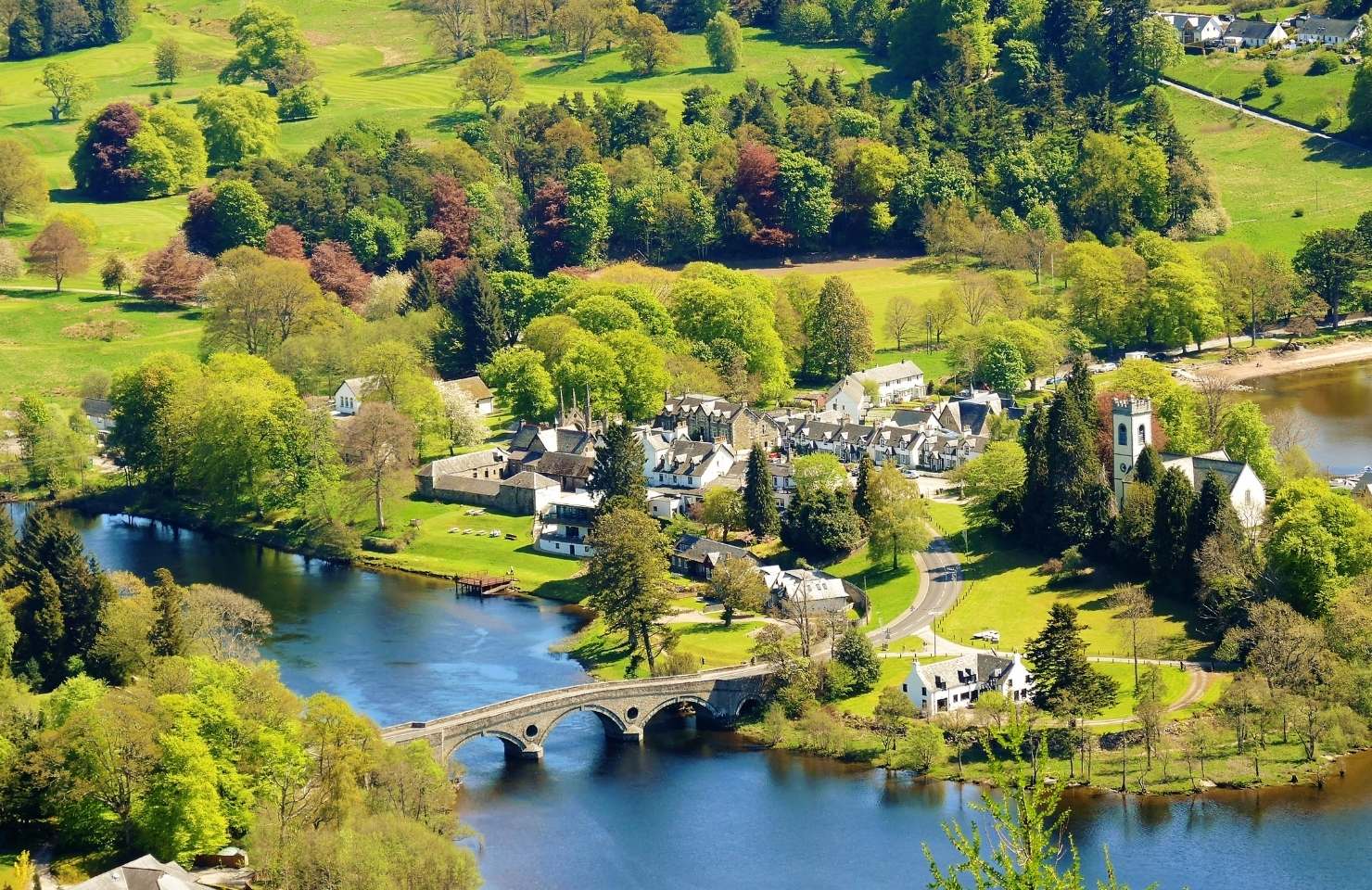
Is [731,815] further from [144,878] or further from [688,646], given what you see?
[144,878]

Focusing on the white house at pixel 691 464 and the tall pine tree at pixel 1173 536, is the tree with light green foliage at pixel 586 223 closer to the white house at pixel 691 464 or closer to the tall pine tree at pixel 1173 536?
the white house at pixel 691 464

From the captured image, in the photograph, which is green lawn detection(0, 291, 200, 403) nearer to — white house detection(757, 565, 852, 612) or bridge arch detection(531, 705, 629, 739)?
white house detection(757, 565, 852, 612)

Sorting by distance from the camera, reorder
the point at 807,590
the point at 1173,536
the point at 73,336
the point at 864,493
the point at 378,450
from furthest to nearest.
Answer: the point at 73,336, the point at 378,450, the point at 864,493, the point at 807,590, the point at 1173,536

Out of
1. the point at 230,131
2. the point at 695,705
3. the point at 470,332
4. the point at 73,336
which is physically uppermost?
the point at 230,131

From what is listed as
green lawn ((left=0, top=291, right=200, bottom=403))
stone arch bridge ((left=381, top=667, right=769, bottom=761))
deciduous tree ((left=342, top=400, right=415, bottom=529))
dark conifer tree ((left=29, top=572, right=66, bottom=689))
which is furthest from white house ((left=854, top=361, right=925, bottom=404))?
dark conifer tree ((left=29, top=572, right=66, bottom=689))

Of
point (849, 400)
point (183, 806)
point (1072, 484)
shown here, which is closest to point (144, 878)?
point (183, 806)

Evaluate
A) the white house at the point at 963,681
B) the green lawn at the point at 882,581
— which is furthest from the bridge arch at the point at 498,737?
the green lawn at the point at 882,581
